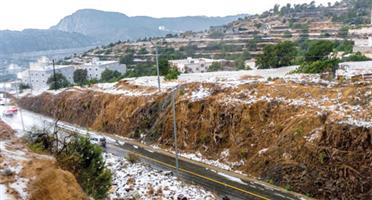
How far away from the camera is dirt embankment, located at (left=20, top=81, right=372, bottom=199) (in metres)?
22.6

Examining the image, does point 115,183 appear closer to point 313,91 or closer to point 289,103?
point 289,103

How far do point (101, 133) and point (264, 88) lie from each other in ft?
63.2

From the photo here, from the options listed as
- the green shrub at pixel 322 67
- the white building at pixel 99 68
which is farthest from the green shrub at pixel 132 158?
the white building at pixel 99 68

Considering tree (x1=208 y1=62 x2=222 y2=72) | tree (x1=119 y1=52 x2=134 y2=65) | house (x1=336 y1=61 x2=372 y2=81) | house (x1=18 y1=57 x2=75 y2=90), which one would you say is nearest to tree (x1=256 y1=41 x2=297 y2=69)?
house (x1=336 y1=61 x2=372 y2=81)

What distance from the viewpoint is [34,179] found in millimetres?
12984

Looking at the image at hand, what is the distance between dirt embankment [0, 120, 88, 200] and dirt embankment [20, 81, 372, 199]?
574 inches

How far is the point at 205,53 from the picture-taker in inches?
4119

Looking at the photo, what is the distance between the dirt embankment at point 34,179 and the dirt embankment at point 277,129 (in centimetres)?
1459

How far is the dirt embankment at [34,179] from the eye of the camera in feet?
40.8

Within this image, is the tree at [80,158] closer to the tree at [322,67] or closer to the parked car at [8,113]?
the tree at [322,67]

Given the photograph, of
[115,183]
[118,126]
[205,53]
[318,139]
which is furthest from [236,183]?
[205,53]

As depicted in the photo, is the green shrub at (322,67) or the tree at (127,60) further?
the tree at (127,60)

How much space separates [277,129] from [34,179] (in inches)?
733

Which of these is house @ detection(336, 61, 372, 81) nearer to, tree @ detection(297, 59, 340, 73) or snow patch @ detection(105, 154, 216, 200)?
tree @ detection(297, 59, 340, 73)
